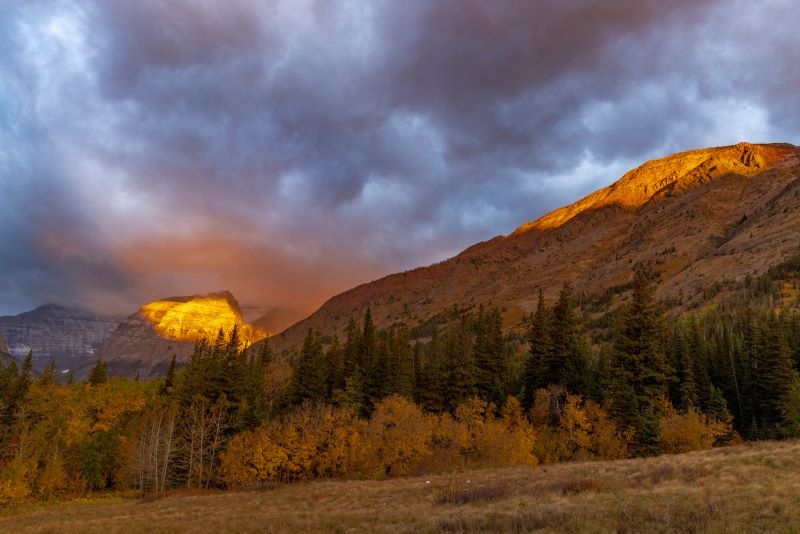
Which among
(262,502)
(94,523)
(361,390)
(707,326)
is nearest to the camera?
(94,523)

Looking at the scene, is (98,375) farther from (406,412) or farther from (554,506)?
(554,506)

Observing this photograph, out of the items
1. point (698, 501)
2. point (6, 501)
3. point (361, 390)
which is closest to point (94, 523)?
point (698, 501)

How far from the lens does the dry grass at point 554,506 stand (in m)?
17.4

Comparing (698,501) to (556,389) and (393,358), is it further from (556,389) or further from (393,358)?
(393,358)

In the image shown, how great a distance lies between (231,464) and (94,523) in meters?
30.2

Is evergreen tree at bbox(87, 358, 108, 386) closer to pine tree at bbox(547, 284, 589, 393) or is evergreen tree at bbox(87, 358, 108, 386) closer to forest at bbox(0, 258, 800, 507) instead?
forest at bbox(0, 258, 800, 507)

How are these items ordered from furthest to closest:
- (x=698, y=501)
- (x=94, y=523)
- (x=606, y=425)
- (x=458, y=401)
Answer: (x=458, y=401) < (x=606, y=425) < (x=94, y=523) < (x=698, y=501)

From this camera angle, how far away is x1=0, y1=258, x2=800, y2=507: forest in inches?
2212

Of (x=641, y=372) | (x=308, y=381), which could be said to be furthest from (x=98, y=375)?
(x=641, y=372)

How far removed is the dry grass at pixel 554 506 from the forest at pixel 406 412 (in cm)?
1959

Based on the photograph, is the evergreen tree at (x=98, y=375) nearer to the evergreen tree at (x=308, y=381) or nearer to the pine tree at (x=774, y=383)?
the evergreen tree at (x=308, y=381)

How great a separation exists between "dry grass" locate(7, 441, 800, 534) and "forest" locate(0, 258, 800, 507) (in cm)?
1959

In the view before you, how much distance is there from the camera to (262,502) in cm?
3866

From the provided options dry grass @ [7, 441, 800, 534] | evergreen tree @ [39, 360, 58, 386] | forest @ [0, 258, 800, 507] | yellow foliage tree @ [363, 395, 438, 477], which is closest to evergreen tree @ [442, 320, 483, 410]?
forest @ [0, 258, 800, 507]
